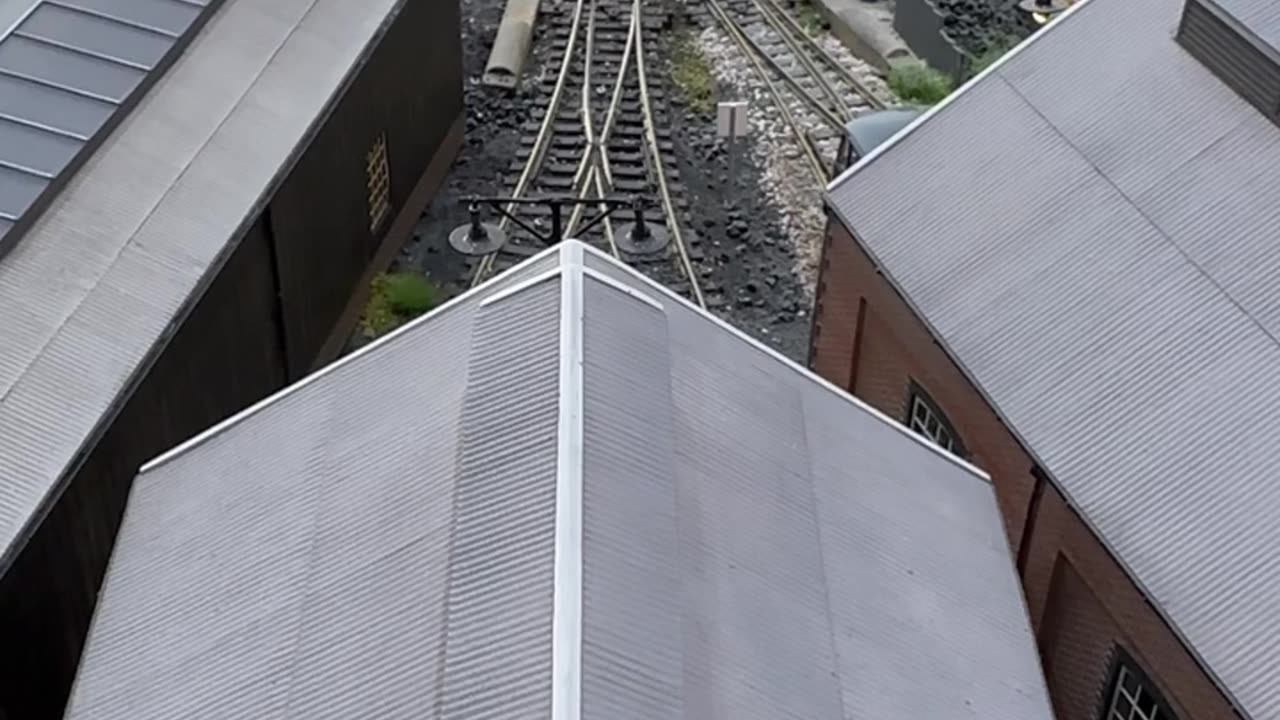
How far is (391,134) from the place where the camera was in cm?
2655

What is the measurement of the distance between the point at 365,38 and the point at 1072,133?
37.5 feet

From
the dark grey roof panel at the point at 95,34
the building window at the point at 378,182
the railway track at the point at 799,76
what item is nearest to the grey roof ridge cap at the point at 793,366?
the dark grey roof panel at the point at 95,34

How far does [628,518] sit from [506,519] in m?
0.98

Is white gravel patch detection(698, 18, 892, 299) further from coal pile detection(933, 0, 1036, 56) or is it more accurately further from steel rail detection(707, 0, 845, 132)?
coal pile detection(933, 0, 1036, 56)

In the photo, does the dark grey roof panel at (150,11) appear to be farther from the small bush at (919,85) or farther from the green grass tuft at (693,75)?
the small bush at (919,85)

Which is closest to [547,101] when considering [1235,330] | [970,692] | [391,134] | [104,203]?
[391,134]

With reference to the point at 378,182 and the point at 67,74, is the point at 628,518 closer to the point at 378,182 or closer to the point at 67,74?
A: the point at 67,74

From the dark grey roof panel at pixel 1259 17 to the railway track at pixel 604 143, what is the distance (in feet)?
32.1

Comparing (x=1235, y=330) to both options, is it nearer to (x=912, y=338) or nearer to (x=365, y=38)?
(x=912, y=338)

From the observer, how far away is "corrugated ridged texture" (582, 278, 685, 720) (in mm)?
11344

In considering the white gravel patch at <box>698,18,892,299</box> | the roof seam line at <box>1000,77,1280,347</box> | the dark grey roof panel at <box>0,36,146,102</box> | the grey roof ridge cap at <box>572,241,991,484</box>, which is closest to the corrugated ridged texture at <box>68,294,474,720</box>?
the grey roof ridge cap at <box>572,241,991,484</box>

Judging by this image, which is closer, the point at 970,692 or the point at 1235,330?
the point at 970,692

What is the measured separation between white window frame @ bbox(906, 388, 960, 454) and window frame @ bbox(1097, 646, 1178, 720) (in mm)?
3468

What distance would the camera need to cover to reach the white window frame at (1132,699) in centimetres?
1570
